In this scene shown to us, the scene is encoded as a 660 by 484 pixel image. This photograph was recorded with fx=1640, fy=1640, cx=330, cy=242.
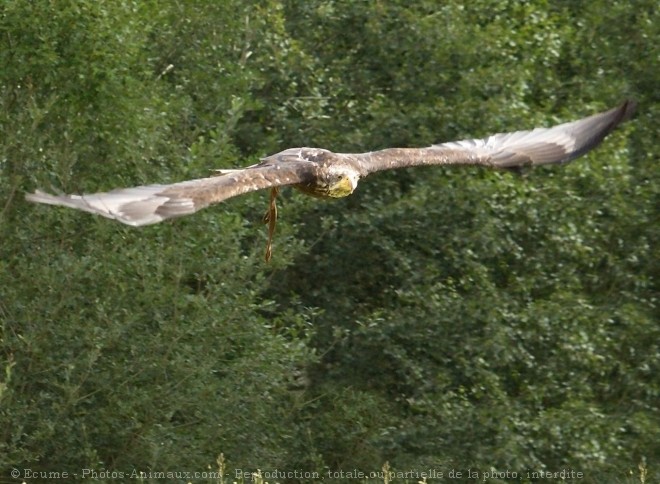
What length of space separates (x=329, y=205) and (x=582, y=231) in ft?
8.28

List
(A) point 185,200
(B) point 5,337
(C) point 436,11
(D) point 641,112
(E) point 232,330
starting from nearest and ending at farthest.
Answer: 1. (A) point 185,200
2. (B) point 5,337
3. (E) point 232,330
4. (C) point 436,11
5. (D) point 641,112

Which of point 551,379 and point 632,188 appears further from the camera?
point 632,188

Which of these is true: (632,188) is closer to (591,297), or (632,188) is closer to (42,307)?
(591,297)

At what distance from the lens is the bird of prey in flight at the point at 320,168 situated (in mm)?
7977

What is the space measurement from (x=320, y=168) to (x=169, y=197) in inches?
64.0

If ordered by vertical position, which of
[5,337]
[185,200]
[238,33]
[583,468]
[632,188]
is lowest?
[583,468]

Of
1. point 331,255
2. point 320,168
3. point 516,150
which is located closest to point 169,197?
point 320,168

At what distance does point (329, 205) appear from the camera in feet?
53.3

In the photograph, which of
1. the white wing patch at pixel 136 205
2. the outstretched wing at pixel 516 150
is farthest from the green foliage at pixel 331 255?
the white wing patch at pixel 136 205

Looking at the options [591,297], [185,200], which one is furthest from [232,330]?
[185,200]

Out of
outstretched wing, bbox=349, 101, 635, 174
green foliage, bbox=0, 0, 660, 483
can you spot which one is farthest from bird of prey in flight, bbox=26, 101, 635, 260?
green foliage, bbox=0, 0, 660, 483

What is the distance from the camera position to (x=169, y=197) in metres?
8.33

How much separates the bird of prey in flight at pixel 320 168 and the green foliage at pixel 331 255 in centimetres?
349

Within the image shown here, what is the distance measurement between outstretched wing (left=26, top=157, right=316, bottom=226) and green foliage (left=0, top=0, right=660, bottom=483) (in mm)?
4458
